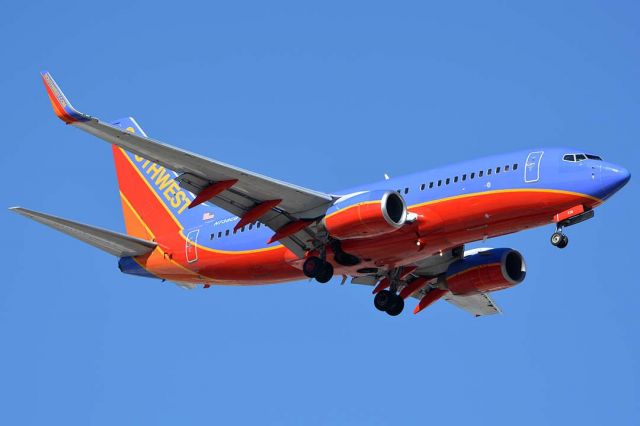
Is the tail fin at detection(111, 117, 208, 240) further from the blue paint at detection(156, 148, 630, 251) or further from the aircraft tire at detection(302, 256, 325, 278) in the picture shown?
the blue paint at detection(156, 148, 630, 251)

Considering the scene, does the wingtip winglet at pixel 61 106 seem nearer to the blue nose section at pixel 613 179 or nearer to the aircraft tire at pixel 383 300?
the aircraft tire at pixel 383 300

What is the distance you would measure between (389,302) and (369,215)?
8147mm

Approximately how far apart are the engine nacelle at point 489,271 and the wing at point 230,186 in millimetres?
7321

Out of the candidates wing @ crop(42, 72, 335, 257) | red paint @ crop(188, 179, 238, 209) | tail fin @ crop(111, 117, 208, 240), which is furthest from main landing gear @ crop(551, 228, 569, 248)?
tail fin @ crop(111, 117, 208, 240)

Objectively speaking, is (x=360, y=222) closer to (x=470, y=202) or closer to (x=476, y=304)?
(x=470, y=202)

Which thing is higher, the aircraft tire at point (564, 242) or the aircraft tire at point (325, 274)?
the aircraft tire at point (564, 242)

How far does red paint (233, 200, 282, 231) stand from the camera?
1881 inches

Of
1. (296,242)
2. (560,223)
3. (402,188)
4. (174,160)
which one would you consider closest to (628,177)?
(560,223)

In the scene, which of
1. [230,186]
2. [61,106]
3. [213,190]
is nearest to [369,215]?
[230,186]

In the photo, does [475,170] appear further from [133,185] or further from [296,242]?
[133,185]

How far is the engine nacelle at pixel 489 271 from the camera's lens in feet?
170

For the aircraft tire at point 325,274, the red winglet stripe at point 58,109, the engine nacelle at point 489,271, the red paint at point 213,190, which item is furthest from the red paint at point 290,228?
the red winglet stripe at point 58,109

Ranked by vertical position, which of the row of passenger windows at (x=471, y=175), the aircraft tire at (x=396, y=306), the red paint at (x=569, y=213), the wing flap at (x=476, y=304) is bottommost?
the aircraft tire at (x=396, y=306)

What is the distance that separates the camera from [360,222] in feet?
151
